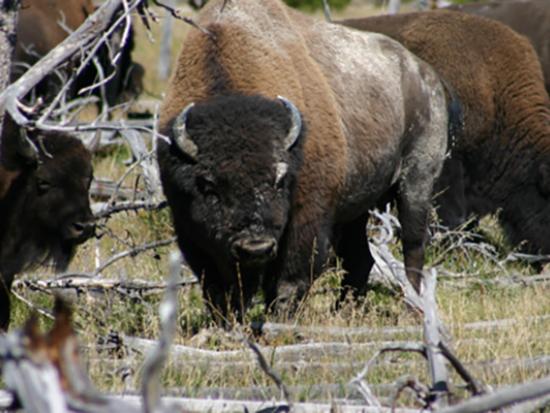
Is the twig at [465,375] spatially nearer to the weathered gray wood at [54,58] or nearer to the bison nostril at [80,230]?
the weathered gray wood at [54,58]

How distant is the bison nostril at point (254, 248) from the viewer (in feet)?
21.1

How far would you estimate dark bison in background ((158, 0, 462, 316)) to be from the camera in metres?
6.57

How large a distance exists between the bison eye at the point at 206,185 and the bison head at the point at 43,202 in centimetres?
102

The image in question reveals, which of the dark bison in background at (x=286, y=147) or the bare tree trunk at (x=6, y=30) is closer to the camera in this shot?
the bare tree trunk at (x=6, y=30)

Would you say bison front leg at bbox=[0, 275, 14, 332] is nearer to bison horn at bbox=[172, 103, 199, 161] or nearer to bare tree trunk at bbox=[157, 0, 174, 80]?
bison horn at bbox=[172, 103, 199, 161]

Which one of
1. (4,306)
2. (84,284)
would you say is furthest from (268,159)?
(4,306)

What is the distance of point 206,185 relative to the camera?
21.7ft

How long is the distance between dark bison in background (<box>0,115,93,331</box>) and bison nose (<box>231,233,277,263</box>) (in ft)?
4.42

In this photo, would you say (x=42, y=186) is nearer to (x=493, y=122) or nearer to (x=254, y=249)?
(x=254, y=249)

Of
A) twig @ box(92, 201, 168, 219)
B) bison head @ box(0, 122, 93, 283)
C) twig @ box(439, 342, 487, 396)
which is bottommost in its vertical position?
twig @ box(92, 201, 168, 219)

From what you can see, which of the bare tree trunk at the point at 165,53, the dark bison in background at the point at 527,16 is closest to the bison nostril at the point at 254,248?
the dark bison in background at the point at 527,16

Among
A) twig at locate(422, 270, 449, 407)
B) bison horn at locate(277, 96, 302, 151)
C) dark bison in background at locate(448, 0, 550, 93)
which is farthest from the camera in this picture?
dark bison in background at locate(448, 0, 550, 93)

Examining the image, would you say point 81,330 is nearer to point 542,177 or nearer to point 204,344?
point 204,344

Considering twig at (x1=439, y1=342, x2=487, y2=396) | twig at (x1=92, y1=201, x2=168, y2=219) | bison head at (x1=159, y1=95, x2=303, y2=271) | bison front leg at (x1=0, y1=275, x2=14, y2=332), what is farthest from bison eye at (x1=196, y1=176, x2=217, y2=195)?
twig at (x1=439, y1=342, x2=487, y2=396)
